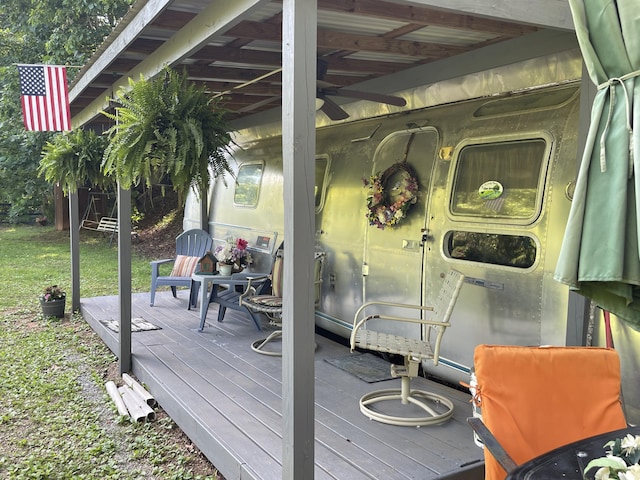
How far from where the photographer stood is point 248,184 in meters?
7.50

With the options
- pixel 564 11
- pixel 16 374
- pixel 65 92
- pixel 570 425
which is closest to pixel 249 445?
pixel 570 425

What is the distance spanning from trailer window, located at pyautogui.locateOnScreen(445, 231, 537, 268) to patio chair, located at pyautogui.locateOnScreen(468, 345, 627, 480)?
120 centimetres

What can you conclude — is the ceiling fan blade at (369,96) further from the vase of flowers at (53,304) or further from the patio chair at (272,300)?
the vase of flowers at (53,304)

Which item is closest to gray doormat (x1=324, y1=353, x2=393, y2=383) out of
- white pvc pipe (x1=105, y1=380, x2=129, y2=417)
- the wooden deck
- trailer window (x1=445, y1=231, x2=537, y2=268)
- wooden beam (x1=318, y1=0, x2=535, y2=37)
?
the wooden deck

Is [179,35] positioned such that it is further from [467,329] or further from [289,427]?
[467,329]

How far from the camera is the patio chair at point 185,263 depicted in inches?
277

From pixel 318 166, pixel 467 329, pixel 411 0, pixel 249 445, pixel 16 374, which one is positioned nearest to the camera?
pixel 411 0

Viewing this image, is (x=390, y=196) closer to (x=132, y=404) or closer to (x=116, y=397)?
(x=132, y=404)

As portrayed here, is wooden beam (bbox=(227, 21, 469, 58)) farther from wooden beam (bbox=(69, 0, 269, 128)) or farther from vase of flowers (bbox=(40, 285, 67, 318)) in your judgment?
vase of flowers (bbox=(40, 285, 67, 318))

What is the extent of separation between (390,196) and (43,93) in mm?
4021

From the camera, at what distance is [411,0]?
2285 mm

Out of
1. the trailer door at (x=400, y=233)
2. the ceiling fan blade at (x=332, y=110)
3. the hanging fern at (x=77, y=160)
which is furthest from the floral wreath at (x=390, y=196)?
the hanging fern at (x=77, y=160)

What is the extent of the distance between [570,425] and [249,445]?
1754mm

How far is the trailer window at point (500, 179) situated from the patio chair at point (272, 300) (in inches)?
60.3
